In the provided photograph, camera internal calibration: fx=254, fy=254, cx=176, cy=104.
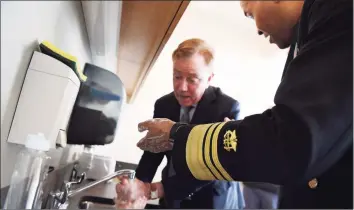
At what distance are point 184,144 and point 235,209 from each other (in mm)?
318

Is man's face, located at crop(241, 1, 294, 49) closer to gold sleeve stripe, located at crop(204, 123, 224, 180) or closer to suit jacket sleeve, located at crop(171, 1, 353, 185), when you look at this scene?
suit jacket sleeve, located at crop(171, 1, 353, 185)

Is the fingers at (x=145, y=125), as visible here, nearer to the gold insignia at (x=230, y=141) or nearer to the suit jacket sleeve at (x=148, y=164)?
the suit jacket sleeve at (x=148, y=164)

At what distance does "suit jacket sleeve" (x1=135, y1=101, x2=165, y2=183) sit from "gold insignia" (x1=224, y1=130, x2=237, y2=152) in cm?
20

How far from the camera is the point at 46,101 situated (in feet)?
1.76

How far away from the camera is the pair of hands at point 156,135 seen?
1.42ft

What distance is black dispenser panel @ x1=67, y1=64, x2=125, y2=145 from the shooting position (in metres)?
0.60

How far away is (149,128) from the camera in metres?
0.46

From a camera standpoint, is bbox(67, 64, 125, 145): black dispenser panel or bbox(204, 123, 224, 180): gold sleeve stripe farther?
bbox(67, 64, 125, 145): black dispenser panel

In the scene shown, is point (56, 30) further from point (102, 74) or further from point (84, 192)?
point (84, 192)

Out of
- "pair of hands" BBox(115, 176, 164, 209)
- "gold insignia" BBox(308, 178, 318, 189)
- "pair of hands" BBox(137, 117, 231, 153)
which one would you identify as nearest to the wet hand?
"pair of hands" BBox(137, 117, 231, 153)

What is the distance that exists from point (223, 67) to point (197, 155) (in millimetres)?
318

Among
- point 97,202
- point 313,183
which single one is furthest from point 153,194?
point 313,183

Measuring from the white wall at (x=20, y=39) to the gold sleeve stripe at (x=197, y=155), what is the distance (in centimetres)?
32

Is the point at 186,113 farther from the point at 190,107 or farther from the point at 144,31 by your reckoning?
the point at 144,31
